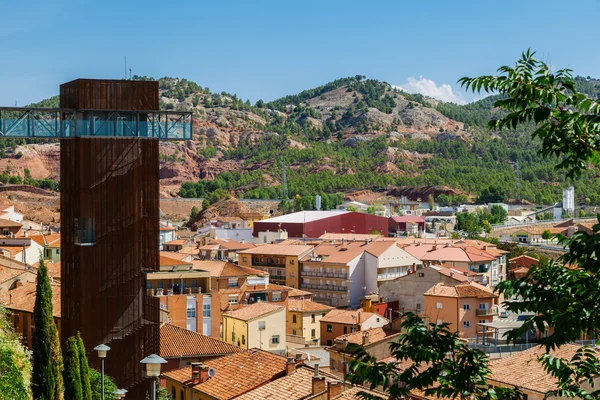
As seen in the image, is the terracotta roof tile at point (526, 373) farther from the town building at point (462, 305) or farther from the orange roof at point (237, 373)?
the town building at point (462, 305)

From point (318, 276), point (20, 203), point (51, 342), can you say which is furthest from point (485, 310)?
point (20, 203)

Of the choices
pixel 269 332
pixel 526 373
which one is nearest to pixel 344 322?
pixel 269 332

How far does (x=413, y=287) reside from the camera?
5606 cm

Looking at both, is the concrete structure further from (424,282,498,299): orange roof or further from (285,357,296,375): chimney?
(285,357,296,375): chimney

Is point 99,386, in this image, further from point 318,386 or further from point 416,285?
point 416,285

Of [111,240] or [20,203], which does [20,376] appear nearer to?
[111,240]

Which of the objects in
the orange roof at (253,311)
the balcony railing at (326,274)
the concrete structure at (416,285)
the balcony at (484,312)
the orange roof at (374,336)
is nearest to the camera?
the orange roof at (374,336)

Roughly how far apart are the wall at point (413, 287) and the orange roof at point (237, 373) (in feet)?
83.4

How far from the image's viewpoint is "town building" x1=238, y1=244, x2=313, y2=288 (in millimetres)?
67625

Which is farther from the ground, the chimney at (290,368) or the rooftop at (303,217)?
the rooftop at (303,217)

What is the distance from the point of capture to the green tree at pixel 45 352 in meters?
21.5

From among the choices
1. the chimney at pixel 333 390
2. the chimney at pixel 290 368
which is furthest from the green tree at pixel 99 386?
the chimney at pixel 333 390

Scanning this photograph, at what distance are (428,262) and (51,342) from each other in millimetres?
47717

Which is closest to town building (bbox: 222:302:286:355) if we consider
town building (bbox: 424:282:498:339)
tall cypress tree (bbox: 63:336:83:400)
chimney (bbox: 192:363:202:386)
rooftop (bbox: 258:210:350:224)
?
town building (bbox: 424:282:498:339)
